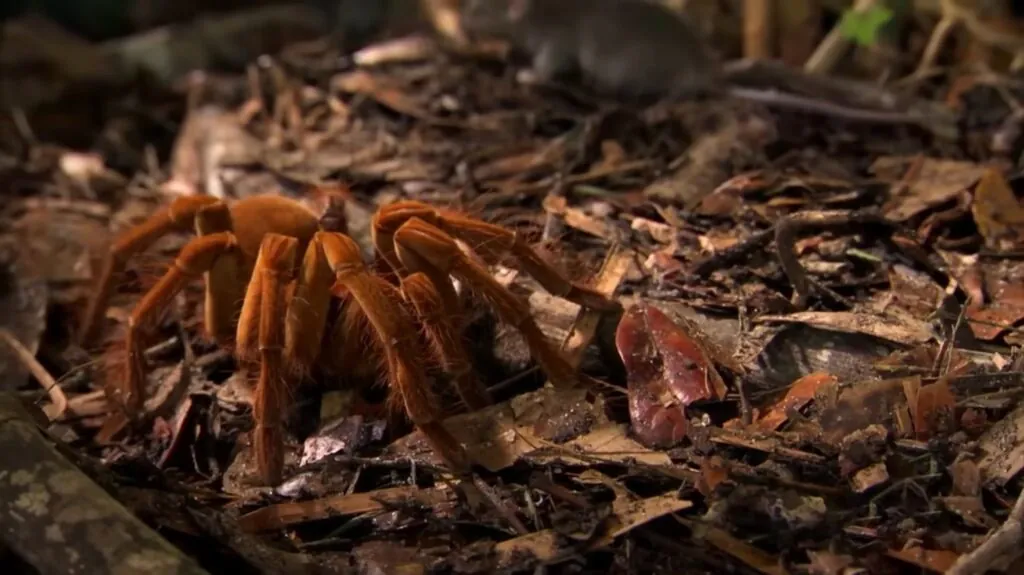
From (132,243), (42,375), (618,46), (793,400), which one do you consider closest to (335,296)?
(132,243)

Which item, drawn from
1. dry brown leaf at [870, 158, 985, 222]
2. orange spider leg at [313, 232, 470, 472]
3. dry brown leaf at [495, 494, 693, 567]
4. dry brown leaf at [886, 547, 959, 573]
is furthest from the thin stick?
dry brown leaf at [870, 158, 985, 222]

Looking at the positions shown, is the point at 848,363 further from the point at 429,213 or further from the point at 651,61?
the point at 651,61

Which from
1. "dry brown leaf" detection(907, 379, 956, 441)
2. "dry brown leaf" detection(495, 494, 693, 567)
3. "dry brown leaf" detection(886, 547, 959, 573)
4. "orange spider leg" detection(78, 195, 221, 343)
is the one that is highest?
"orange spider leg" detection(78, 195, 221, 343)

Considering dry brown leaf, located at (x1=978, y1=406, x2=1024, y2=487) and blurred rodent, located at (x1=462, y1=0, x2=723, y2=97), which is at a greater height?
blurred rodent, located at (x1=462, y1=0, x2=723, y2=97)

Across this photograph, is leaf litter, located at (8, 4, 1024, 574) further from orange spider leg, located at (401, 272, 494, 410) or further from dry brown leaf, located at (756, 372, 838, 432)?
orange spider leg, located at (401, 272, 494, 410)

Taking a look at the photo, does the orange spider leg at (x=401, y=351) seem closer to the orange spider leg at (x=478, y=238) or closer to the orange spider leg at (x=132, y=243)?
the orange spider leg at (x=478, y=238)

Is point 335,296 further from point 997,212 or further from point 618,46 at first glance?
point 618,46
